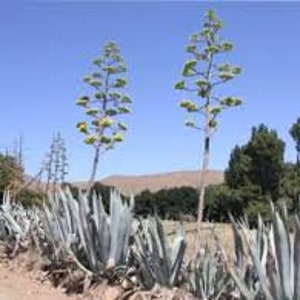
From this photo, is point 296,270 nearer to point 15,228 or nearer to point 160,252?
point 160,252

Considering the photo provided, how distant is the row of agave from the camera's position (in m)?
5.54

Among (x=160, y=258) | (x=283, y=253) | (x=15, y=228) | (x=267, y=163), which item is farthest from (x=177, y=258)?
(x=267, y=163)

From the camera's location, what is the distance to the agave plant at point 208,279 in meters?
7.55

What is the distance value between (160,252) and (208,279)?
2.02 ft

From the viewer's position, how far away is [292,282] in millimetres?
5516

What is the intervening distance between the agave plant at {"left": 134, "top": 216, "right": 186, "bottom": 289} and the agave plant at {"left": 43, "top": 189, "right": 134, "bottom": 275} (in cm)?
77

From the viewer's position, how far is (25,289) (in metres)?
9.73

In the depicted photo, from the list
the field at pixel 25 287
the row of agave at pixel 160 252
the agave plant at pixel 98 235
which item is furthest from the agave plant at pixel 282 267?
the agave plant at pixel 98 235

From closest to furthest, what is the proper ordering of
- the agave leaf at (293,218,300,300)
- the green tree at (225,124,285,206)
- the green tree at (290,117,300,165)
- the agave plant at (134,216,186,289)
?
the agave leaf at (293,218,300,300) → the agave plant at (134,216,186,289) → the green tree at (225,124,285,206) → the green tree at (290,117,300,165)

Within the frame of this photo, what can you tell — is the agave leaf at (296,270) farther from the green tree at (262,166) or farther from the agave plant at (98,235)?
the green tree at (262,166)

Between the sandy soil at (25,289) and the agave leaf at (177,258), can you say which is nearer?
the agave leaf at (177,258)

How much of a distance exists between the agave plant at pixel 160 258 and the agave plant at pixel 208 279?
0.73 feet

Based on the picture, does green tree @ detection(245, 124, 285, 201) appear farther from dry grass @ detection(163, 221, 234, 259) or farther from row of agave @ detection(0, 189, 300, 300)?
row of agave @ detection(0, 189, 300, 300)

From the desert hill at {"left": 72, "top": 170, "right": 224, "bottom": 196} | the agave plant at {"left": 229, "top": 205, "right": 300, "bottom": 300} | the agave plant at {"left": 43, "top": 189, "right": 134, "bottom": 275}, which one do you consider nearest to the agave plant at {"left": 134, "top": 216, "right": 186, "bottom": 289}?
the agave plant at {"left": 43, "top": 189, "right": 134, "bottom": 275}
